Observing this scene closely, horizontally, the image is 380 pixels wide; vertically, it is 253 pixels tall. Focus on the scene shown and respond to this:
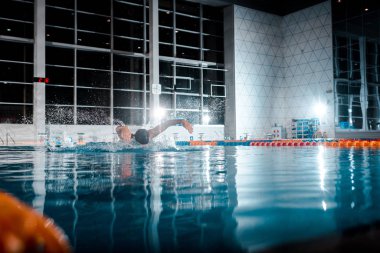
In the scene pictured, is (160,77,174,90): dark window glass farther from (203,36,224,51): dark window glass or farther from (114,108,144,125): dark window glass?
(203,36,224,51): dark window glass

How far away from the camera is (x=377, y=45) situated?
74.8ft

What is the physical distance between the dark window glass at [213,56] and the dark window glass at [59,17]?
856 centimetres

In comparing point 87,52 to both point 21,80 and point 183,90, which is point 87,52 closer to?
point 21,80

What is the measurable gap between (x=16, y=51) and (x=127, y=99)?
235 inches

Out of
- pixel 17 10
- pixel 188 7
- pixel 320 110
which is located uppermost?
pixel 188 7

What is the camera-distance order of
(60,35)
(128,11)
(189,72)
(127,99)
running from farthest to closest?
(189,72) → (128,11) → (127,99) → (60,35)

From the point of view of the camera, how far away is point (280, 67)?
2634 centimetres

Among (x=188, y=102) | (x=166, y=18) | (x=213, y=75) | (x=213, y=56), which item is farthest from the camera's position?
(x=213, y=56)

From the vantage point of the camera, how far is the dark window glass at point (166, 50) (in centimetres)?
2244

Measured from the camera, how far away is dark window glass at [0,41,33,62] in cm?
1786

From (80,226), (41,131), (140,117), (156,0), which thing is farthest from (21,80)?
(80,226)

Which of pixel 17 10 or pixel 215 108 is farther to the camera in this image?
pixel 215 108

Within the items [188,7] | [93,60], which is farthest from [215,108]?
[93,60]

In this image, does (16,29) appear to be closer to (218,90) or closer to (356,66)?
(218,90)
